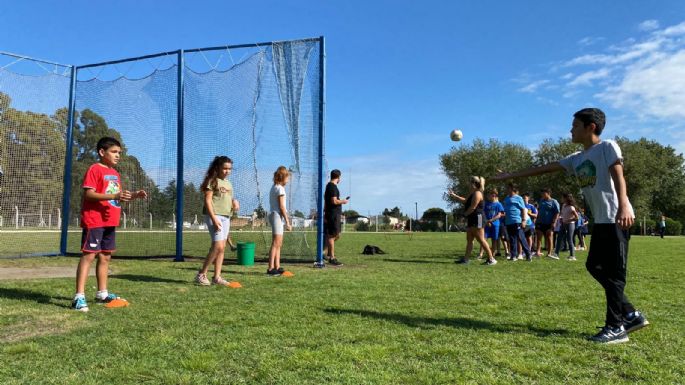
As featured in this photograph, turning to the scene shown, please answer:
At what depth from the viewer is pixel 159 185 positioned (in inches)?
428

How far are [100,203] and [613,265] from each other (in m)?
5.02

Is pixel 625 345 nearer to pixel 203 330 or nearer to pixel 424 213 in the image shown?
pixel 203 330

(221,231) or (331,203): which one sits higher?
(331,203)

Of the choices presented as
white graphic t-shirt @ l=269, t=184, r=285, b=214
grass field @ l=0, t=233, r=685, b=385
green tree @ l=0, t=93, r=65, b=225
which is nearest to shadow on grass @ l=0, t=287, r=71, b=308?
grass field @ l=0, t=233, r=685, b=385

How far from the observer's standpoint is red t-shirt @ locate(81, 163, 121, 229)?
5.25 meters

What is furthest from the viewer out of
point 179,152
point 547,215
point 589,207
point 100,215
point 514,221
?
point 547,215

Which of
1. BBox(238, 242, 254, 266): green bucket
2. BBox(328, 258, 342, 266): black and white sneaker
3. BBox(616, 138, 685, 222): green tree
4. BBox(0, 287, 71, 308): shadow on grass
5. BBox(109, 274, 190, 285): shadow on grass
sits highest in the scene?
BBox(616, 138, 685, 222): green tree

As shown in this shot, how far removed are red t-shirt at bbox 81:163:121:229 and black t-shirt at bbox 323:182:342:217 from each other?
5.43 meters

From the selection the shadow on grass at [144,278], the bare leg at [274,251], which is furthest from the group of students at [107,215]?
the bare leg at [274,251]

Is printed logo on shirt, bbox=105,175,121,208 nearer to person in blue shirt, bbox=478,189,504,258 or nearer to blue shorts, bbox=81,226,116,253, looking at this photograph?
blue shorts, bbox=81,226,116,253

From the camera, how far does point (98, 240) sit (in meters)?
5.30

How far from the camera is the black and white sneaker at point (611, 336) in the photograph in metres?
3.92

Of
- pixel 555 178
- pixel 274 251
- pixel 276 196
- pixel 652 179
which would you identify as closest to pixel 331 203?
pixel 276 196

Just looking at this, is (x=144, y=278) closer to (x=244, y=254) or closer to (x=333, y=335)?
(x=244, y=254)
